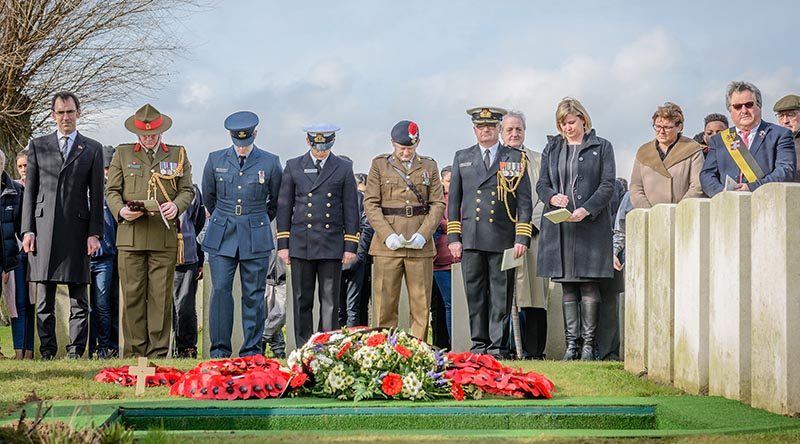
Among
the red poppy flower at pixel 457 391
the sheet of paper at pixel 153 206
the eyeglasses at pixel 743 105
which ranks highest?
the eyeglasses at pixel 743 105

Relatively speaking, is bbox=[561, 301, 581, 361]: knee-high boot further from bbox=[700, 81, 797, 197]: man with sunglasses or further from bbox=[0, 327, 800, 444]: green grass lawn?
bbox=[700, 81, 797, 197]: man with sunglasses

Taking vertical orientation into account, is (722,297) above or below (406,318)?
above

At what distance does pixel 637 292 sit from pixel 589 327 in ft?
4.28

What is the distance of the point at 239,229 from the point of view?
12.4 metres

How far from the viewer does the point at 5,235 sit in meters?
12.9

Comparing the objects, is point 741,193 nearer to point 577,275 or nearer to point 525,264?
point 577,275

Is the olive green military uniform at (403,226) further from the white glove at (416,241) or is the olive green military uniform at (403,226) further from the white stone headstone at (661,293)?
the white stone headstone at (661,293)

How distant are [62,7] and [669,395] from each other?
1838cm

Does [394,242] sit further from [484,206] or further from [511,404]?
[511,404]

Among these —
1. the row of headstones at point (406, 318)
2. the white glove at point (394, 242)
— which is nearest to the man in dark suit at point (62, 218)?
the row of headstones at point (406, 318)

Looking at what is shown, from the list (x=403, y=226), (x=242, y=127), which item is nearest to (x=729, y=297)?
(x=403, y=226)

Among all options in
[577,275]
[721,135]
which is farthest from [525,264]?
[721,135]

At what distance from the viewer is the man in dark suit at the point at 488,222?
1223 cm

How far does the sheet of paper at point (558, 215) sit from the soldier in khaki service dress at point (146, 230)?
11.8 ft
